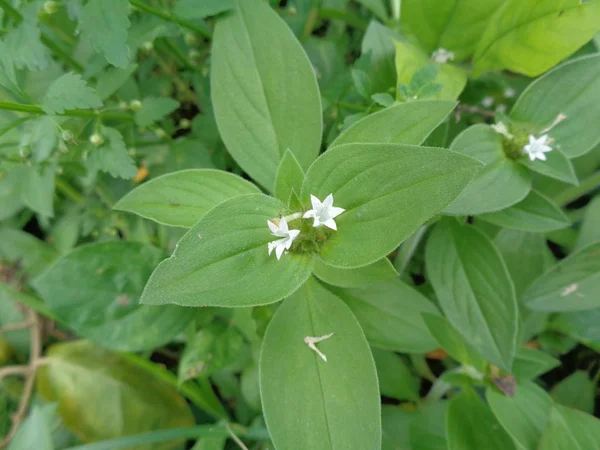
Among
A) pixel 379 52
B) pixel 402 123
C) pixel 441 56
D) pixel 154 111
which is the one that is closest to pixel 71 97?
pixel 154 111

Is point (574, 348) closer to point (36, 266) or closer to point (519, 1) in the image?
point (519, 1)

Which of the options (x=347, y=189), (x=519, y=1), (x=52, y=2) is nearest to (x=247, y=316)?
(x=347, y=189)

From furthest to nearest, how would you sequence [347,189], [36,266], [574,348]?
1. [36,266]
2. [574,348]
3. [347,189]

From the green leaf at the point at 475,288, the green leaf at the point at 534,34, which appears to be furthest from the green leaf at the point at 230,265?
the green leaf at the point at 534,34

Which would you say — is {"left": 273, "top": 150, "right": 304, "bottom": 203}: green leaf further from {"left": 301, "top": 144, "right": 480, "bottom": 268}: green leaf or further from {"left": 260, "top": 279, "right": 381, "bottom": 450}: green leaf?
{"left": 260, "top": 279, "right": 381, "bottom": 450}: green leaf

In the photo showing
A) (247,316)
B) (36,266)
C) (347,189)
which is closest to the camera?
(347,189)

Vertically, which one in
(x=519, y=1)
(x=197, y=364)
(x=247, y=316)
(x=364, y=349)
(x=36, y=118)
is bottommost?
(x=197, y=364)

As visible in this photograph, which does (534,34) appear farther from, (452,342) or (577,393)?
(577,393)
